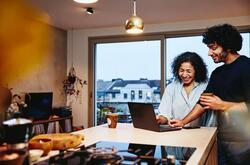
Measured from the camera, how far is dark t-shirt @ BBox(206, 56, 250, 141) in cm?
189

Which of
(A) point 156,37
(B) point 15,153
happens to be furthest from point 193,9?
(B) point 15,153

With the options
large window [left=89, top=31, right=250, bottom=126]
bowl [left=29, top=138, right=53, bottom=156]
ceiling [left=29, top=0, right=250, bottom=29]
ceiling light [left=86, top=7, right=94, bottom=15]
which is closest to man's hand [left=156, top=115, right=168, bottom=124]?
bowl [left=29, top=138, right=53, bottom=156]

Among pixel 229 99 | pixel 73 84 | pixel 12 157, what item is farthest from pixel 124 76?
pixel 12 157

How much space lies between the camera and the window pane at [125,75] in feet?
16.3

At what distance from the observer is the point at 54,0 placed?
356cm

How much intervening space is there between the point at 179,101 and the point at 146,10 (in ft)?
6.83

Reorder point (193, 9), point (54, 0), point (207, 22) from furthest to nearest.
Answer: point (207, 22)
point (193, 9)
point (54, 0)

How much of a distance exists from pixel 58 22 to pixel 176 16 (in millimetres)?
2038

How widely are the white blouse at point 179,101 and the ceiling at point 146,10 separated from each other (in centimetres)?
165

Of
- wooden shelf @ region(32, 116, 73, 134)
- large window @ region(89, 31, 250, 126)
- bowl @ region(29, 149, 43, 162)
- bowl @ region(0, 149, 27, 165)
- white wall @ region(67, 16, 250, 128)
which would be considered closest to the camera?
bowl @ region(0, 149, 27, 165)

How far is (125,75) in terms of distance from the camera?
5184mm

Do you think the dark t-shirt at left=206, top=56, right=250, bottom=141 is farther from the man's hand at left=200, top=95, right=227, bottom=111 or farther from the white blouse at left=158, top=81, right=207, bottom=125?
the white blouse at left=158, top=81, right=207, bottom=125

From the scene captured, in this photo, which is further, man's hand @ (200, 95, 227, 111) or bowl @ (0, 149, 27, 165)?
man's hand @ (200, 95, 227, 111)

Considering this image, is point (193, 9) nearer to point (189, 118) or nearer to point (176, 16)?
point (176, 16)
